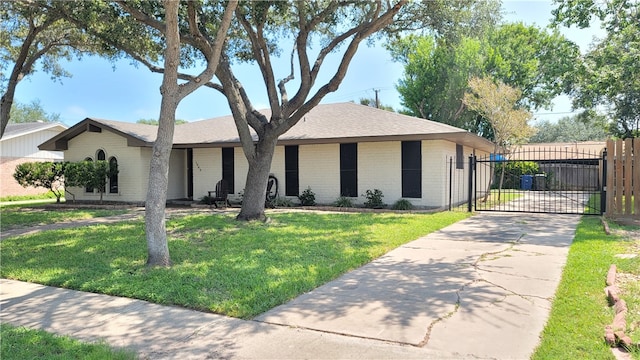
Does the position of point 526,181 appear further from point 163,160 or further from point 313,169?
point 163,160

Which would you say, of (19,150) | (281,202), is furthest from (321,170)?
(19,150)

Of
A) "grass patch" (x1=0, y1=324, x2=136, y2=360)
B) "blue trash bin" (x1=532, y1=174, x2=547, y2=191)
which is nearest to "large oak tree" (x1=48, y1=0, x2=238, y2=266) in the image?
"grass patch" (x1=0, y1=324, x2=136, y2=360)

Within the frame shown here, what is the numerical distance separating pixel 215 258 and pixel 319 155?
997 centimetres

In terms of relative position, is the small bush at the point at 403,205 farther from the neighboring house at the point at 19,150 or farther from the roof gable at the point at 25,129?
the roof gable at the point at 25,129

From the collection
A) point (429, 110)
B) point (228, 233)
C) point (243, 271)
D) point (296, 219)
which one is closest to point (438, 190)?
point (296, 219)

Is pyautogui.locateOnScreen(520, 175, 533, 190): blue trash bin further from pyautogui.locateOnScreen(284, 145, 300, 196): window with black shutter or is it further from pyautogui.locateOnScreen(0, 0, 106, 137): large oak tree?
pyautogui.locateOnScreen(0, 0, 106, 137): large oak tree

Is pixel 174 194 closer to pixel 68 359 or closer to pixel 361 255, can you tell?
pixel 361 255

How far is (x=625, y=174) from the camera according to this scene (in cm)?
1051

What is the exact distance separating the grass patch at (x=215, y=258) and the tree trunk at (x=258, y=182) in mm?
496

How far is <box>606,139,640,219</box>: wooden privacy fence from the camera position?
1035 centimetres

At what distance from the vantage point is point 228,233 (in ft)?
32.0

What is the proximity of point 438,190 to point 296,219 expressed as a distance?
531cm

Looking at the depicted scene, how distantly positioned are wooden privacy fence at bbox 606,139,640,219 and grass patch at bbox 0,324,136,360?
11449 mm

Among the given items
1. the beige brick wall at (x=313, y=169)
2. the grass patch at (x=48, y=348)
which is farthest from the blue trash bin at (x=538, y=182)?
the grass patch at (x=48, y=348)
